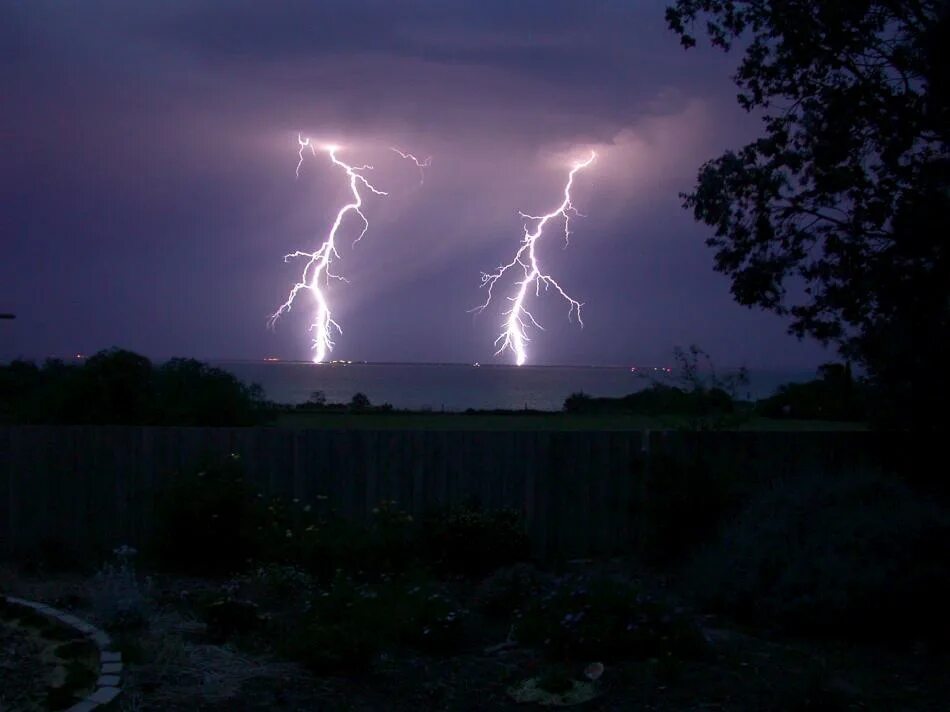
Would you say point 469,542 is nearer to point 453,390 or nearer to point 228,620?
point 228,620

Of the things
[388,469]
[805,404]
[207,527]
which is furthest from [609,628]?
[805,404]

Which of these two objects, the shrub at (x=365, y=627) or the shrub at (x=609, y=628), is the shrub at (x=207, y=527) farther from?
the shrub at (x=609, y=628)

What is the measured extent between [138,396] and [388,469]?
281 inches

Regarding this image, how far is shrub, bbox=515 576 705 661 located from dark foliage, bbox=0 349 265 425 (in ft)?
38.0

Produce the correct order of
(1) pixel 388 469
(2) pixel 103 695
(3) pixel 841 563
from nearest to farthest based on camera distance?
(2) pixel 103 695, (3) pixel 841 563, (1) pixel 388 469

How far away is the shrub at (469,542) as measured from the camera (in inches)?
480

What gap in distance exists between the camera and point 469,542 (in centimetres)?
1224

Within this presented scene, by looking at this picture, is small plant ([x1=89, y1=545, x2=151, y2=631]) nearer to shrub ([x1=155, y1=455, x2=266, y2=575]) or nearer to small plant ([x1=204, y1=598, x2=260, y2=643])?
small plant ([x1=204, y1=598, x2=260, y2=643])

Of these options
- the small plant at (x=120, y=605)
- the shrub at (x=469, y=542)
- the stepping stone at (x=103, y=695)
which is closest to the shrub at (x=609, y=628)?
the small plant at (x=120, y=605)

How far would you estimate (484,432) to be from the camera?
45.5 ft

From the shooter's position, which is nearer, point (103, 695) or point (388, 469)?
point (103, 695)

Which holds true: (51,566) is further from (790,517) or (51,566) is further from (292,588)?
(790,517)

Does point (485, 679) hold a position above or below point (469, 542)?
below

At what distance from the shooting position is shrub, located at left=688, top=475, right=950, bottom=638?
885 cm
